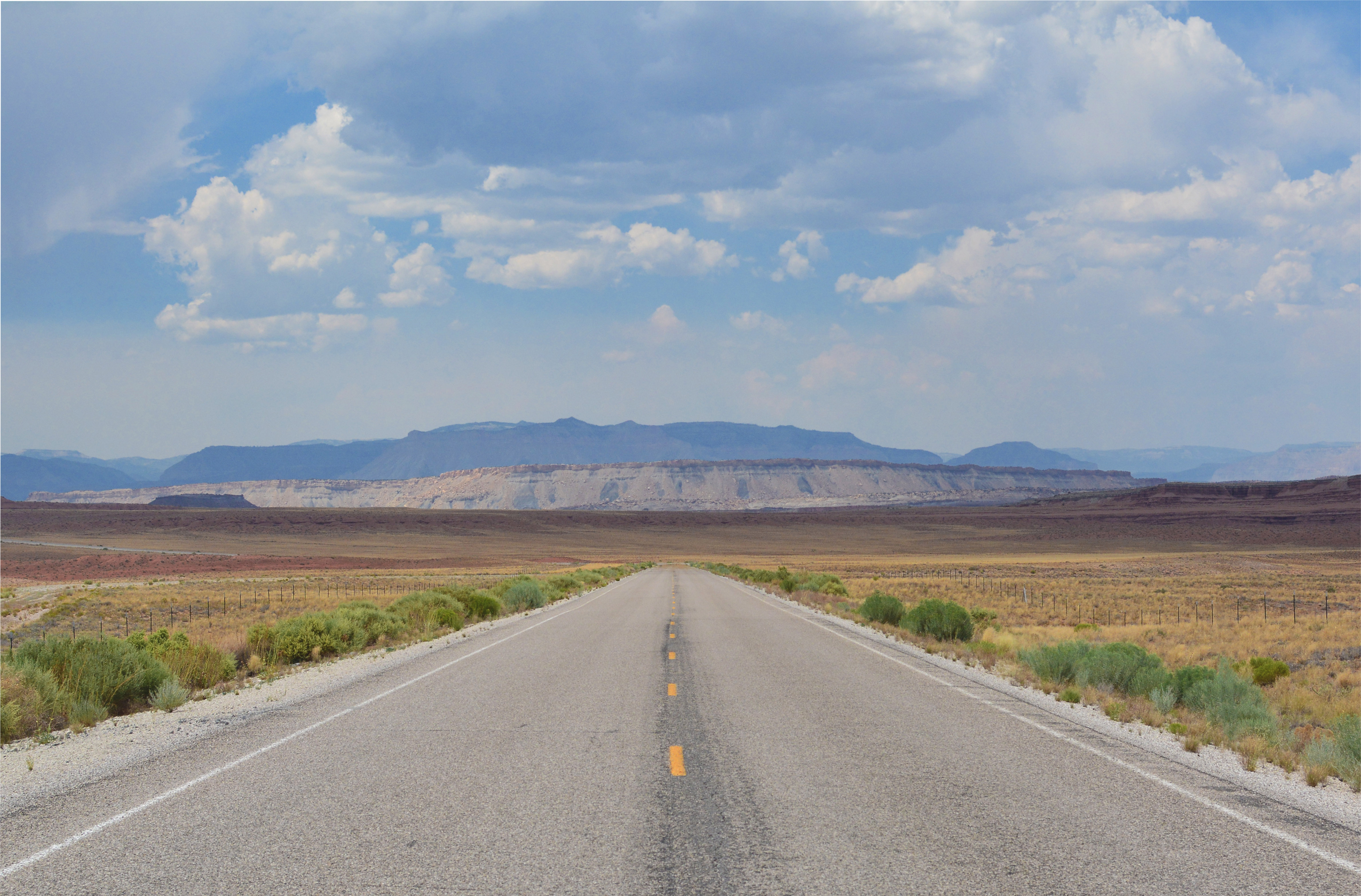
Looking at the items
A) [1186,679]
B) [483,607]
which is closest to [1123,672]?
[1186,679]

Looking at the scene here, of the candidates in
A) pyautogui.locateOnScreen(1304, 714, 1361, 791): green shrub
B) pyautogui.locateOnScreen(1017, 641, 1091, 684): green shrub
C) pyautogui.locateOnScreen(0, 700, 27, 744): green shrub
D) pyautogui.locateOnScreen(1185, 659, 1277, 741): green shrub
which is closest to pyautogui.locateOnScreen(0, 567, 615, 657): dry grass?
pyautogui.locateOnScreen(0, 700, 27, 744): green shrub

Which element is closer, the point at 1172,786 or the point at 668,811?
the point at 668,811

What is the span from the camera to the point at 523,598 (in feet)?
115

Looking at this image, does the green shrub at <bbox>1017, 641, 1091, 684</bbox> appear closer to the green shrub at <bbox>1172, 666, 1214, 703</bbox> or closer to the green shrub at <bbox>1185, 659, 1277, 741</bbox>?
the green shrub at <bbox>1172, 666, 1214, 703</bbox>

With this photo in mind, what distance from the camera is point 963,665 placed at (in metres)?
16.9

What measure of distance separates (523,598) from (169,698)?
23.0m

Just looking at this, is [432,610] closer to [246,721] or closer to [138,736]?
[246,721]

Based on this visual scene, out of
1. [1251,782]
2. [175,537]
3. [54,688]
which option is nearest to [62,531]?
[175,537]

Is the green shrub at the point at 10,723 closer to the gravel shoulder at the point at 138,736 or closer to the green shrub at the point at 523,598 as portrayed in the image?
the gravel shoulder at the point at 138,736

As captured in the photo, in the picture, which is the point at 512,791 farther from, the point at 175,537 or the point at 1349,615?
the point at 175,537

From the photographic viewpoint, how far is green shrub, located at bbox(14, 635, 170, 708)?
39.7 feet

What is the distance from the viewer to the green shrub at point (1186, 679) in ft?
43.7

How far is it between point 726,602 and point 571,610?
20.0ft

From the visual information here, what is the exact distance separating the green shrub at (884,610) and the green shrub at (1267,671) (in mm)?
8996
